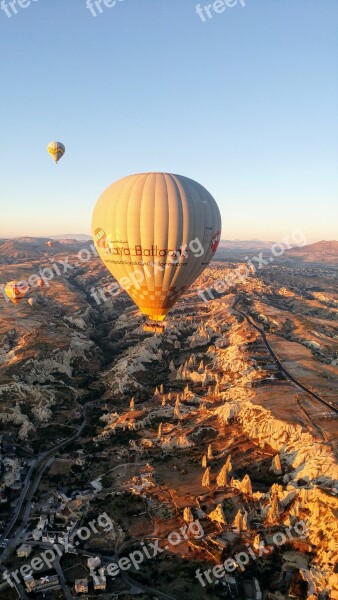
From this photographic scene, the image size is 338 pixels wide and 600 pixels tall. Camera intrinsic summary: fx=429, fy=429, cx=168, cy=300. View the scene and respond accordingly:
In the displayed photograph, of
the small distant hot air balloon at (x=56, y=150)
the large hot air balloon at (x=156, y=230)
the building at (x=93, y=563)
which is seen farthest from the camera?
the small distant hot air balloon at (x=56, y=150)

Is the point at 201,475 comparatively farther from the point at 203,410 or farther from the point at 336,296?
the point at 336,296

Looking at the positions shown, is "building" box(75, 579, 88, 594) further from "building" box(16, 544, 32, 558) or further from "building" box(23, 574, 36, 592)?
"building" box(16, 544, 32, 558)

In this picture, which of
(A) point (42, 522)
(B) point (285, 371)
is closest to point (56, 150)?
(B) point (285, 371)

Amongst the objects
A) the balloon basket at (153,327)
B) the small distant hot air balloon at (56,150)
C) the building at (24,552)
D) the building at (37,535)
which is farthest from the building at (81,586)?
the small distant hot air balloon at (56,150)

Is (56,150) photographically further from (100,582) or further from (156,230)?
(100,582)

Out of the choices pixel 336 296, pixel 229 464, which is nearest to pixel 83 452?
pixel 229 464

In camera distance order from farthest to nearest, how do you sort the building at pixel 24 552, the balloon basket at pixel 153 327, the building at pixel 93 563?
the balloon basket at pixel 153 327 → the building at pixel 24 552 → the building at pixel 93 563

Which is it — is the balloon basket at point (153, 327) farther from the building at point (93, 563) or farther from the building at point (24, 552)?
the building at point (24, 552)

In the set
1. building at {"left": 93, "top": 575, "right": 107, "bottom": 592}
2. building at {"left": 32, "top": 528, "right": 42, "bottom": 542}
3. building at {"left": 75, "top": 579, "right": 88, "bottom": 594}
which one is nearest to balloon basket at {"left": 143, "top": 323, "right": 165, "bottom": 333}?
building at {"left": 93, "top": 575, "right": 107, "bottom": 592}
